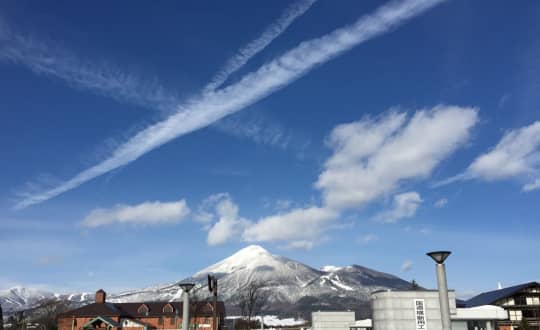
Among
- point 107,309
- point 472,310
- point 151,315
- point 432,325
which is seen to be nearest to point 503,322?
point 472,310

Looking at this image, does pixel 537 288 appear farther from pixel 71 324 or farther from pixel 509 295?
pixel 71 324

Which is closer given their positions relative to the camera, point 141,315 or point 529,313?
point 529,313

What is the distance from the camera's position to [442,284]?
19016mm

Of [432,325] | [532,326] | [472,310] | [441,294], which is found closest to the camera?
[441,294]

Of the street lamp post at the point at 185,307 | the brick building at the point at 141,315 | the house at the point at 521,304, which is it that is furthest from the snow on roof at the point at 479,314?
the brick building at the point at 141,315

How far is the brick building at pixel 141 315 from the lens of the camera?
88.1 m

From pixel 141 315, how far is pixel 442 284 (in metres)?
84.8

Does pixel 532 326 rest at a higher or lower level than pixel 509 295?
lower

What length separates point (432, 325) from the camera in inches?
1447

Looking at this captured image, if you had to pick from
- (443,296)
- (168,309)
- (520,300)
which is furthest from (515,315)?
(443,296)

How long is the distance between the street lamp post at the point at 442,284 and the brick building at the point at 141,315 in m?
72.1

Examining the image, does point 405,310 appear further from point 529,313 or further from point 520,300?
point 529,313

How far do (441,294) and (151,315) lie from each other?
8426 centimetres

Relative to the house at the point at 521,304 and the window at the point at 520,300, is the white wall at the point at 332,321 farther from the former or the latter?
the window at the point at 520,300
